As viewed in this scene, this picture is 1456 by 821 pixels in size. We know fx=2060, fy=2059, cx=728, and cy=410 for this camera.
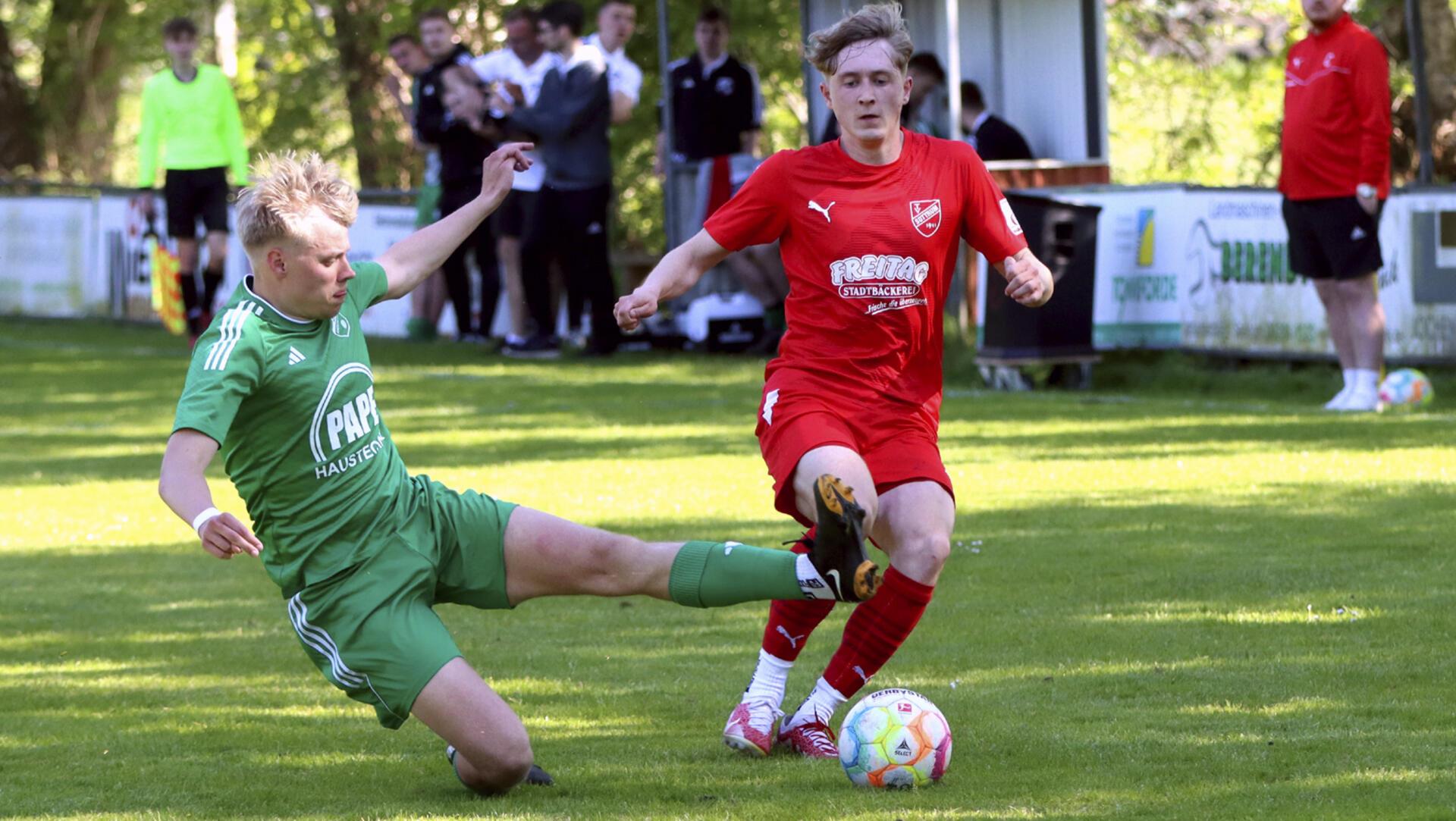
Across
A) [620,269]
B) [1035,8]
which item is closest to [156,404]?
[620,269]

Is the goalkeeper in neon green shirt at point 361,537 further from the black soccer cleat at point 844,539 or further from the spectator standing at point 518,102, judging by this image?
the spectator standing at point 518,102

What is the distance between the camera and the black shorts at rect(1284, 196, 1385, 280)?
38.4 ft

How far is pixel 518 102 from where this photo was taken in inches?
642

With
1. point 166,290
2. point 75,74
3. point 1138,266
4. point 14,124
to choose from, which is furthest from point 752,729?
point 75,74

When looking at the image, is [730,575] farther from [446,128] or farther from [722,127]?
[446,128]

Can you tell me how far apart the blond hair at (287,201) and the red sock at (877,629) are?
1662mm

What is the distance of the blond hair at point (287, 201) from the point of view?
5055mm

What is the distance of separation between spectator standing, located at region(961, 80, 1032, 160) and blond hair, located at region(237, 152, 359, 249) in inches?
424

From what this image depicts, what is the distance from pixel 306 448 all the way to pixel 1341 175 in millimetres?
8159

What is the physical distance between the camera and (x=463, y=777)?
5.15 meters

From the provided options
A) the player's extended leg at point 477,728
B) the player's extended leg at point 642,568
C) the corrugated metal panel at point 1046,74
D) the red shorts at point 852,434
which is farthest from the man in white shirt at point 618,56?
the player's extended leg at point 477,728

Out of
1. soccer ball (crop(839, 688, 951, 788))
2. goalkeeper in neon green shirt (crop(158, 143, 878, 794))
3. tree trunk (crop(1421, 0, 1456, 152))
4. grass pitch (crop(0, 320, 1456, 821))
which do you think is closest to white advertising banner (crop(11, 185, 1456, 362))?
grass pitch (crop(0, 320, 1456, 821))

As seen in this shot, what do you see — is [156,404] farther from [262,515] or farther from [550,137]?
[262,515]

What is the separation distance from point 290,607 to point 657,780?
105cm
